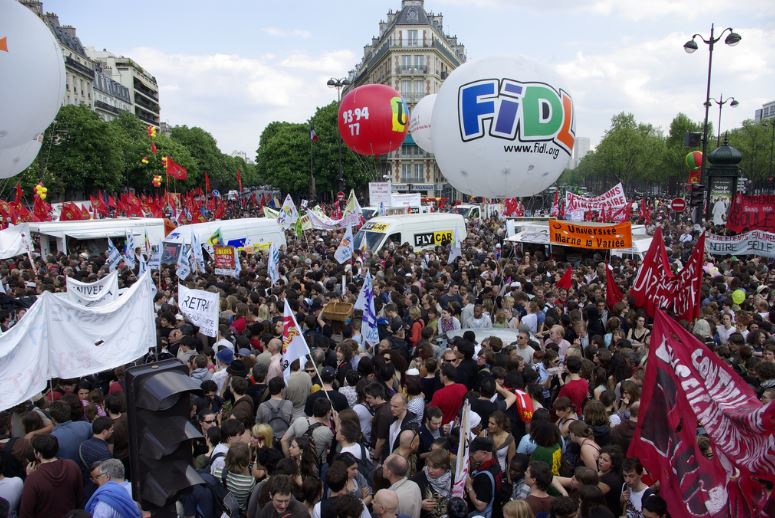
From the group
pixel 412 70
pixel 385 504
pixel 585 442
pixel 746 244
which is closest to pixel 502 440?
pixel 585 442

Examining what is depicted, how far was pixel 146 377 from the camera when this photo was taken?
3.48 metres

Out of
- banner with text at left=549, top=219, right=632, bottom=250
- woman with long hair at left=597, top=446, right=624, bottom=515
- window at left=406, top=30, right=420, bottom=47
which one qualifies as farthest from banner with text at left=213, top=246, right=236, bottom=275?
window at left=406, top=30, right=420, bottom=47

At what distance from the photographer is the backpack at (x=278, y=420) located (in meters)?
5.80

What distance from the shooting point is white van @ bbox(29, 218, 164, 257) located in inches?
852

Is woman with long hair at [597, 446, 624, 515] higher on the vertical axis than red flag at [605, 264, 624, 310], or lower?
lower

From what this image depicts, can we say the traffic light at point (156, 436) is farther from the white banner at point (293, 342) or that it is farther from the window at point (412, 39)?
the window at point (412, 39)

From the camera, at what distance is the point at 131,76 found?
9550cm

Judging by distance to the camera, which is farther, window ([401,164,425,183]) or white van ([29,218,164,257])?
window ([401,164,425,183])

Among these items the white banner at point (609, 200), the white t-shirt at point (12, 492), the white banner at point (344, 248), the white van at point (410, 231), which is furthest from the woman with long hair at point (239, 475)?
the white banner at point (609, 200)

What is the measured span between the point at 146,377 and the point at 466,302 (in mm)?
7837

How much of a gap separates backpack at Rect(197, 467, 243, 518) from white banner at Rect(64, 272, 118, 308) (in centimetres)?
488

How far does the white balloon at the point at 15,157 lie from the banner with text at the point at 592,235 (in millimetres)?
12437

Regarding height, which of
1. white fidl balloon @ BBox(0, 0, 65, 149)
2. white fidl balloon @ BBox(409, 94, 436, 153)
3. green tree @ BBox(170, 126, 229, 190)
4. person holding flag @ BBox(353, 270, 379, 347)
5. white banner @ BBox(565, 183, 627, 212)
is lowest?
person holding flag @ BBox(353, 270, 379, 347)

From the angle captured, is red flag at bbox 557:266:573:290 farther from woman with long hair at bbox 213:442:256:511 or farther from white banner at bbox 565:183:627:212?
woman with long hair at bbox 213:442:256:511
